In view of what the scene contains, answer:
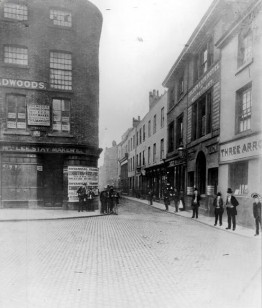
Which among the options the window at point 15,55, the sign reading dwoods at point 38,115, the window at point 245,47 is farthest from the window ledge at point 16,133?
the window at point 245,47

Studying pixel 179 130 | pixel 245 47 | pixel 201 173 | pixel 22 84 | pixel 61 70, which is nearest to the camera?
pixel 245 47

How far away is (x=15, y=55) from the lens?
21.4m

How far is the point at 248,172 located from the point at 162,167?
19203 mm

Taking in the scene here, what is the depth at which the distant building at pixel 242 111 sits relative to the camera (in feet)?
44.1

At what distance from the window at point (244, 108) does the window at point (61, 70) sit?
1104cm

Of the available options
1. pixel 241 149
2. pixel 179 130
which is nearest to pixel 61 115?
pixel 179 130

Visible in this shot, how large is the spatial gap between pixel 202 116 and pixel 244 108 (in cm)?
659

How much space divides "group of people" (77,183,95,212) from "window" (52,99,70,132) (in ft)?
12.3

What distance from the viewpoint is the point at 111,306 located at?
488cm

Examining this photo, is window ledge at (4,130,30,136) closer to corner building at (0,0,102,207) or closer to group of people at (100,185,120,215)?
corner building at (0,0,102,207)

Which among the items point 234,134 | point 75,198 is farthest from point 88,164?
point 234,134

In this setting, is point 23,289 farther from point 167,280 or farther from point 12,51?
point 12,51

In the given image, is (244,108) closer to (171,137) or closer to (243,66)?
(243,66)

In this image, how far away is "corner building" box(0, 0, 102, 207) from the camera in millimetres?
21109
